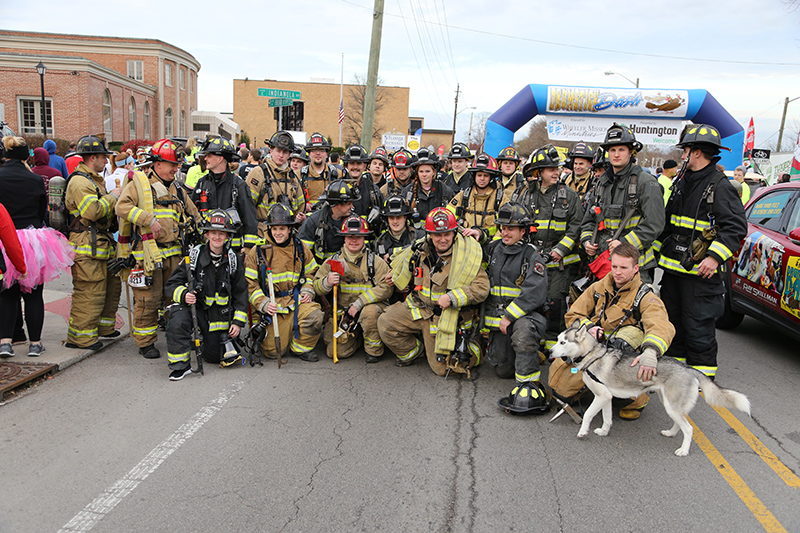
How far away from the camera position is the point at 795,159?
11.1m

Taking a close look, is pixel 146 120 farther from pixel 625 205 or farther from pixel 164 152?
pixel 625 205

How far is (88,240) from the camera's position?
18.7 ft

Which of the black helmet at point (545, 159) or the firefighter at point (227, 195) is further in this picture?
the firefighter at point (227, 195)

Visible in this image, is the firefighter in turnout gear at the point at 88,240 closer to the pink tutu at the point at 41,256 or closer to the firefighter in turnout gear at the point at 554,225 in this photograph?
the pink tutu at the point at 41,256

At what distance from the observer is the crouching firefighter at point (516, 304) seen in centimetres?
462

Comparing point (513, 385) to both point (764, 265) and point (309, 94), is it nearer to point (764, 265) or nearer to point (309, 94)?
point (764, 265)

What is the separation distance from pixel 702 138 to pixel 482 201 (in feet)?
8.45

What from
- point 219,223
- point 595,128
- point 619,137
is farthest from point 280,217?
point 595,128

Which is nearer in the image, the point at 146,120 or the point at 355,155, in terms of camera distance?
the point at 355,155

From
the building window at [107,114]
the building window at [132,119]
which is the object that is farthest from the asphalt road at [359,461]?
the building window at [132,119]

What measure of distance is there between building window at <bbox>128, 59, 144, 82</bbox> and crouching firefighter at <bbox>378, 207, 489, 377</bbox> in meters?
52.4

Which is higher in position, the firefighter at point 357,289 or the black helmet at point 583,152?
the black helmet at point 583,152

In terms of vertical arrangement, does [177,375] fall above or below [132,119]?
below

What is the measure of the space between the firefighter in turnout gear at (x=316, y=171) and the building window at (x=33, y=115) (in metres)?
35.9
